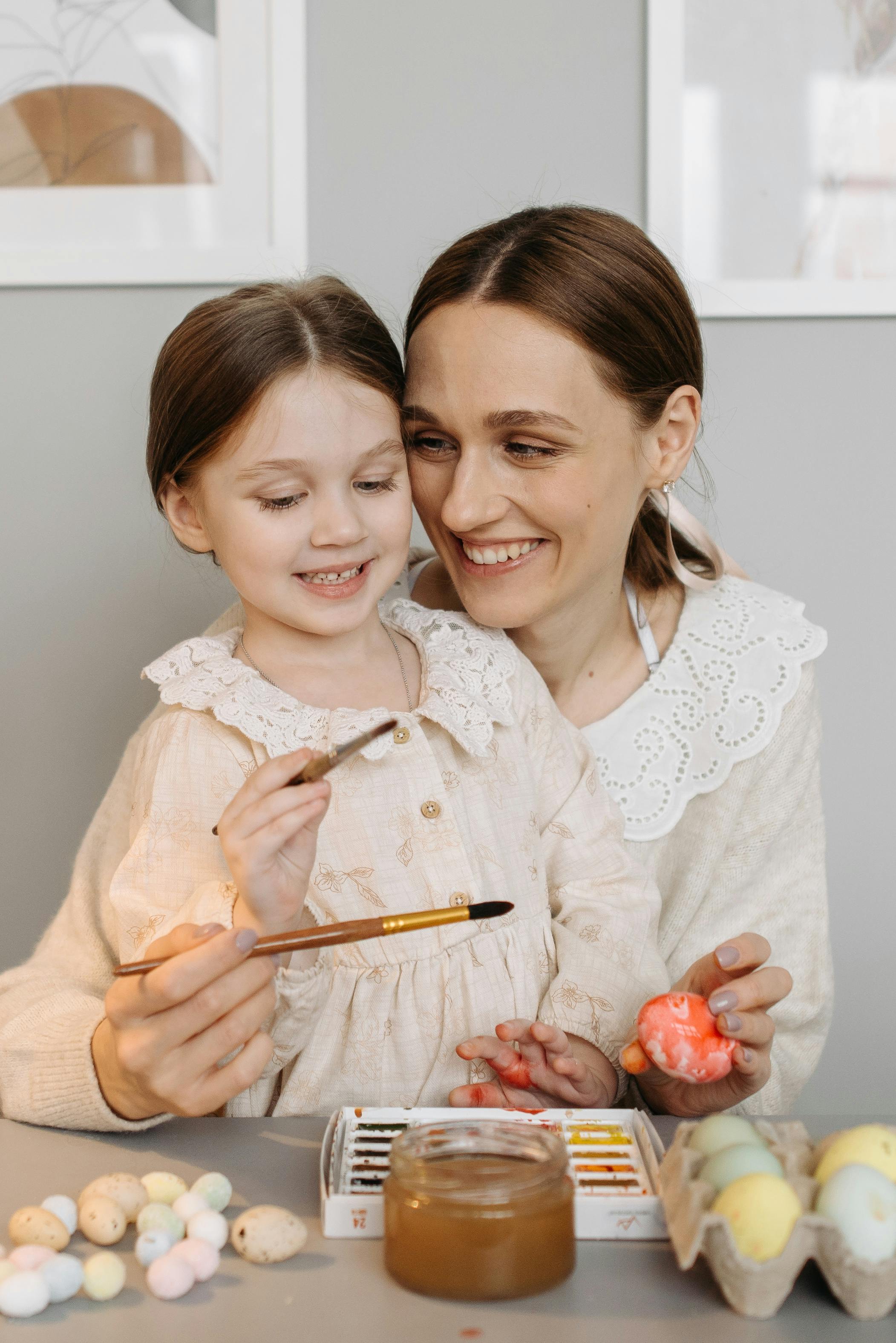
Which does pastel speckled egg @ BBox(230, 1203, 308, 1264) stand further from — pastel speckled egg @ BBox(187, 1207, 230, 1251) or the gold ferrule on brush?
the gold ferrule on brush

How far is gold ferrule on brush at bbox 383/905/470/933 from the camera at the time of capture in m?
0.77

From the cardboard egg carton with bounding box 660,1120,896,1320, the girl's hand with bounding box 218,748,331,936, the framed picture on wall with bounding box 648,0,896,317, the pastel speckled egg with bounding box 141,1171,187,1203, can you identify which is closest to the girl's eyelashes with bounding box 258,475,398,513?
the girl's hand with bounding box 218,748,331,936

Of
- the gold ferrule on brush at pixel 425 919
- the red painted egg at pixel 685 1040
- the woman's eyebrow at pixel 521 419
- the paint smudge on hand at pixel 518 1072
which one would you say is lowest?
the paint smudge on hand at pixel 518 1072

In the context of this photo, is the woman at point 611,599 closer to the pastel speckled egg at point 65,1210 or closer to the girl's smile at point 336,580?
the girl's smile at point 336,580

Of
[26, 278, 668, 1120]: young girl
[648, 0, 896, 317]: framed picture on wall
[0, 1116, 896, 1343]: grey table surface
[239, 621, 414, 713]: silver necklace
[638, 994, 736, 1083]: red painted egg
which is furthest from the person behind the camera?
[648, 0, 896, 317]: framed picture on wall

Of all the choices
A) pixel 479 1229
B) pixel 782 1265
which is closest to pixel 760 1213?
pixel 782 1265

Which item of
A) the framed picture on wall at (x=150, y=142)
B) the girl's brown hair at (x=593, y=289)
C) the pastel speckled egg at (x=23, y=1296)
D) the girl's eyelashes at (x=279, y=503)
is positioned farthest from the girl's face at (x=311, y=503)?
the framed picture on wall at (x=150, y=142)

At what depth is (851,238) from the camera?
6.15ft

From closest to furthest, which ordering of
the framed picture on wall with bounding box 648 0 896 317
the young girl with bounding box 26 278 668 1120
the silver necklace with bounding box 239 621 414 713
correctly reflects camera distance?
the young girl with bounding box 26 278 668 1120 < the silver necklace with bounding box 239 621 414 713 < the framed picture on wall with bounding box 648 0 896 317

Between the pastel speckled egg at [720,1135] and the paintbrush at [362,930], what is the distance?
19cm

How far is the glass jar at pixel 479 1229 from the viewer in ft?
2.29

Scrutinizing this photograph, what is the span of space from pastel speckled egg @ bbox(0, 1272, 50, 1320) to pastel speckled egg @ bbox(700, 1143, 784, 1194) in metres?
0.38

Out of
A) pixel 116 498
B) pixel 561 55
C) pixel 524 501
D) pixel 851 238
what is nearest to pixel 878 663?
pixel 851 238

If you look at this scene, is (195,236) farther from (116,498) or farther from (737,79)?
(737,79)
